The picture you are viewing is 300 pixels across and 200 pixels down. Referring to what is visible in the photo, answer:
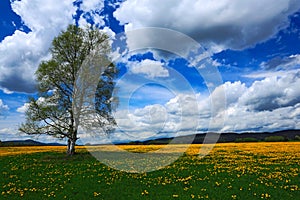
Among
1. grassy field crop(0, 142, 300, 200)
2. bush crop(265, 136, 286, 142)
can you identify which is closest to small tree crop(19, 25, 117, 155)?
grassy field crop(0, 142, 300, 200)

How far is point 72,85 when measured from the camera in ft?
114

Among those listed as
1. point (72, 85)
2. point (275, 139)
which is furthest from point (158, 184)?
point (275, 139)

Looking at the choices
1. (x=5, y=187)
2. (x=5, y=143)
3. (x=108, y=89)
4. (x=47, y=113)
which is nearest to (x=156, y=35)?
(x=108, y=89)

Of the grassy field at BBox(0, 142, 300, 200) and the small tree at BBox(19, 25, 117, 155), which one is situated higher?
the small tree at BBox(19, 25, 117, 155)

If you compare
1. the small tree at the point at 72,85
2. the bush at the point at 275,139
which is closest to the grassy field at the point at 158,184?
the small tree at the point at 72,85

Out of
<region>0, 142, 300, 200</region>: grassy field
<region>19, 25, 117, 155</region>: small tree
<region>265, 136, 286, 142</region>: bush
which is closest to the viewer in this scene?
<region>0, 142, 300, 200</region>: grassy field

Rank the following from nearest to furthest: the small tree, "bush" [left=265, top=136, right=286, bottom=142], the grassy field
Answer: the grassy field, the small tree, "bush" [left=265, top=136, right=286, bottom=142]

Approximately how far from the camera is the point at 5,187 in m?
16.8

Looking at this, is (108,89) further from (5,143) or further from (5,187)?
(5,143)

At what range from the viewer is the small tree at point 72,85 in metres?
33.2

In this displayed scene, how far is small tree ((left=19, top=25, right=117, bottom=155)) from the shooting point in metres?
33.2

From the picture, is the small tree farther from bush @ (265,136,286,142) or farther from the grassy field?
bush @ (265,136,286,142)

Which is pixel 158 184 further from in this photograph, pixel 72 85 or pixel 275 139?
pixel 275 139

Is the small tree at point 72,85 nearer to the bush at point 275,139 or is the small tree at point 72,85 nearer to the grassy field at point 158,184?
the grassy field at point 158,184
